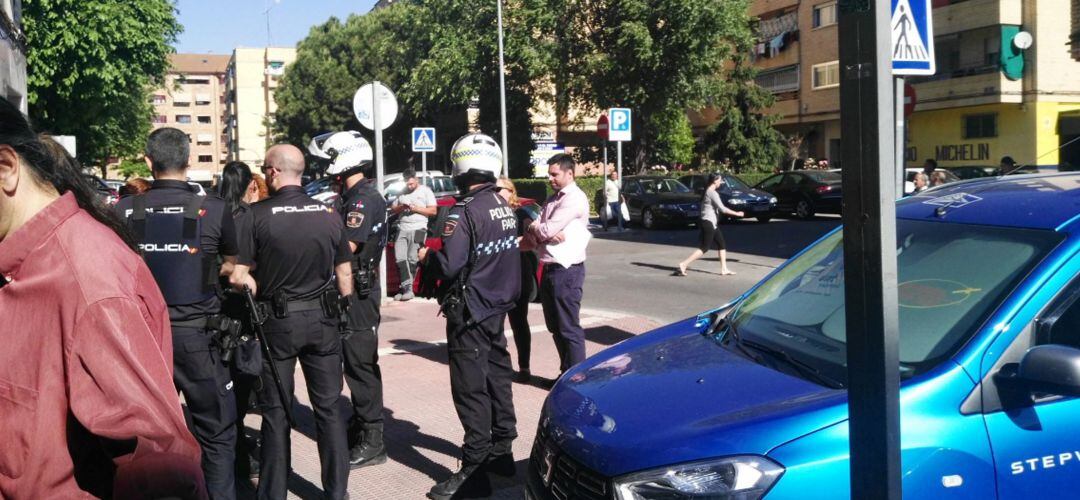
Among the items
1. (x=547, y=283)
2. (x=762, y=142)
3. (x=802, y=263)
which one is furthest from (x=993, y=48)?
(x=802, y=263)

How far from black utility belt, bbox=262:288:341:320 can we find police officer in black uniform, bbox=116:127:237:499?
0.24 meters

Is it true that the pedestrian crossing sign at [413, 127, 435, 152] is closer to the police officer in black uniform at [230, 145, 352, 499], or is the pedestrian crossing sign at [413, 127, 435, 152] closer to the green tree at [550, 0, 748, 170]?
the green tree at [550, 0, 748, 170]

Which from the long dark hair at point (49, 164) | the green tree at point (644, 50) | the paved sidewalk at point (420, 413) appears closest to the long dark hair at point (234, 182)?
the paved sidewalk at point (420, 413)

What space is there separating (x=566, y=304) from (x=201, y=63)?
146 metres

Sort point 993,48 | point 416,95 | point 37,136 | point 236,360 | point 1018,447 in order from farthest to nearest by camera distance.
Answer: point 416,95 → point 993,48 → point 236,360 → point 1018,447 → point 37,136

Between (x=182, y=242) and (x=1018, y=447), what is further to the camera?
(x=182, y=242)

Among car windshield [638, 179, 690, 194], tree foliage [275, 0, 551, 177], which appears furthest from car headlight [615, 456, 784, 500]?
tree foliage [275, 0, 551, 177]

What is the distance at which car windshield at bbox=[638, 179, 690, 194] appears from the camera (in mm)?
26344

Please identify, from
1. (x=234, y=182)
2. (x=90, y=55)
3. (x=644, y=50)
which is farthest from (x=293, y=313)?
(x=644, y=50)

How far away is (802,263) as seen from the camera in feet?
13.9

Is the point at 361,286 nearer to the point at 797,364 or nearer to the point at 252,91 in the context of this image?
the point at 797,364

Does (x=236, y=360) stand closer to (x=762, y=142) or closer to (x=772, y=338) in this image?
(x=772, y=338)

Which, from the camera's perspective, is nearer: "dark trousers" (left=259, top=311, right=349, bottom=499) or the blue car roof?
the blue car roof

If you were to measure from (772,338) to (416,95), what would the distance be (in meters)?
36.5
